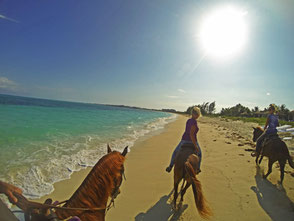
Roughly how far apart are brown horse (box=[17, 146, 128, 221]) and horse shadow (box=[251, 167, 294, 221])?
397 centimetres

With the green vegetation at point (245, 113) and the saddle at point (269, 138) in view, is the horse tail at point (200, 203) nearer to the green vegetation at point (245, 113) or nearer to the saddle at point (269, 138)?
the saddle at point (269, 138)

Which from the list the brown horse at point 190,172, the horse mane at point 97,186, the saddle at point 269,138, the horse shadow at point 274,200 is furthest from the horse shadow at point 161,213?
the saddle at point 269,138

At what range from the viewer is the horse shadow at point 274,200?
3102mm

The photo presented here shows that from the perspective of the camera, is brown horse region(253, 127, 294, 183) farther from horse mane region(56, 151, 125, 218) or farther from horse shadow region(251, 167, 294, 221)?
horse mane region(56, 151, 125, 218)

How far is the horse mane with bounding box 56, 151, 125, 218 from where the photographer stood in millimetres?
1689

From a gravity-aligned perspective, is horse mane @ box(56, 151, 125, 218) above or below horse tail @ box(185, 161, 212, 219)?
above

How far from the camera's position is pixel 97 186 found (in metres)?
1.78

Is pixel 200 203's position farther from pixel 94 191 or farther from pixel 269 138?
pixel 269 138

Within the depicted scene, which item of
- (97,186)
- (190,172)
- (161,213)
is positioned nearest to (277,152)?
(190,172)

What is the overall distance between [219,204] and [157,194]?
67.6 inches

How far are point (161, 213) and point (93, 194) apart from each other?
7.65 ft

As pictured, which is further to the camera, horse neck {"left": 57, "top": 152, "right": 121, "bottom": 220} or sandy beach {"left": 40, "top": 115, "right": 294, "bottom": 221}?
sandy beach {"left": 40, "top": 115, "right": 294, "bottom": 221}

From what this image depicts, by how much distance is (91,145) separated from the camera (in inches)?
320

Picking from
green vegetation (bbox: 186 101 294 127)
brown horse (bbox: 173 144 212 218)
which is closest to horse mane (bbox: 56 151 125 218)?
brown horse (bbox: 173 144 212 218)
